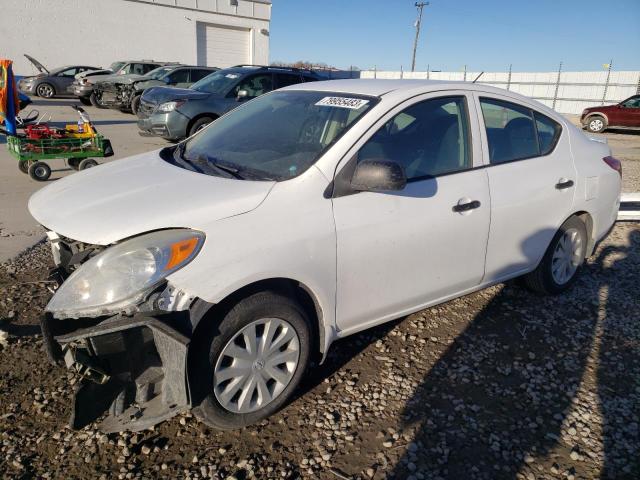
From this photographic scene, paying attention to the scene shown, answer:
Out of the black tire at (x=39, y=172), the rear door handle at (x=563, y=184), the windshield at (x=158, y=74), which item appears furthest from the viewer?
the windshield at (x=158, y=74)

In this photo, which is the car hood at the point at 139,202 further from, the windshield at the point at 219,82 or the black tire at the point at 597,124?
the black tire at the point at 597,124

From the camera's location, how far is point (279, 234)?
2.34m

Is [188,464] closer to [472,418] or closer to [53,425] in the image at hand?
[53,425]

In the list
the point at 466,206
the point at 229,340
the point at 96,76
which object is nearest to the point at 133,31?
the point at 96,76

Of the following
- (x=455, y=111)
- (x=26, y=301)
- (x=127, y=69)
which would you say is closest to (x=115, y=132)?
(x=127, y=69)

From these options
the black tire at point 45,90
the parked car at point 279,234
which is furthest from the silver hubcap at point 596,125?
the black tire at point 45,90

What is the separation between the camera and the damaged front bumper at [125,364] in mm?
2080

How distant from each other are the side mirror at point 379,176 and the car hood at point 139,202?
0.48 metres

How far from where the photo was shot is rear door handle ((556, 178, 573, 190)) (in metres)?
3.67

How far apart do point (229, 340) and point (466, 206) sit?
1700mm

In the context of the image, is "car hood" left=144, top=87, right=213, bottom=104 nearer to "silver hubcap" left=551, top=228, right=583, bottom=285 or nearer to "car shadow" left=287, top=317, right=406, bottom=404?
"car shadow" left=287, top=317, right=406, bottom=404

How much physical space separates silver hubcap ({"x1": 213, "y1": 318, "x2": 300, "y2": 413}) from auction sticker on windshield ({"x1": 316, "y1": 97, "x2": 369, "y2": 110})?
1377 millimetres

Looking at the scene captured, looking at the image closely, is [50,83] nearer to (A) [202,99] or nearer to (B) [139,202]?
(A) [202,99]

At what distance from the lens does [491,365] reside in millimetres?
3193
